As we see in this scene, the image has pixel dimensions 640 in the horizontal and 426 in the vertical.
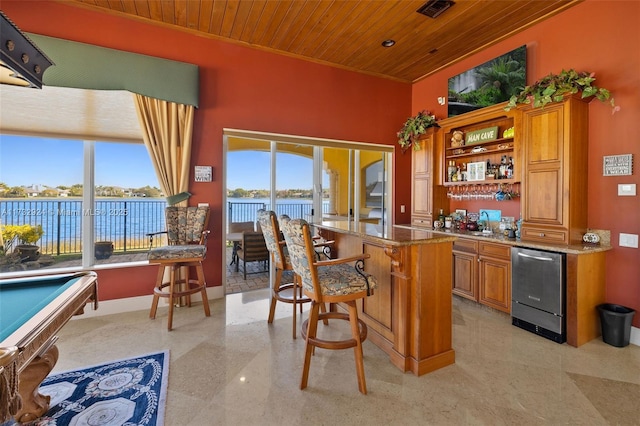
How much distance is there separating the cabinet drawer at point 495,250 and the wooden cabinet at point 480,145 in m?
0.84

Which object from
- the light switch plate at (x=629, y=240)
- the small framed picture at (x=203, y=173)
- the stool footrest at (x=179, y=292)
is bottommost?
the stool footrest at (x=179, y=292)

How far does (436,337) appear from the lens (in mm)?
2246

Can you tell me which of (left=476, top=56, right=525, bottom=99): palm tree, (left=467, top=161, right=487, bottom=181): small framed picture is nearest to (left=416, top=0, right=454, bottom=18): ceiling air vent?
(left=476, top=56, right=525, bottom=99): palm tree

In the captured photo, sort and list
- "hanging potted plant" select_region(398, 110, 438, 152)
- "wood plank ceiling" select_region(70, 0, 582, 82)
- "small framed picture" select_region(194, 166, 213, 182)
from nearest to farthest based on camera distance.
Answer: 1. "wood plank ceiling" select_region(70, 0, 582, 82)
2. "small framed picture" select_region(194, 166, 213, 182)
3. "hanging potted plant" select_region(398, 110, 438, 152)

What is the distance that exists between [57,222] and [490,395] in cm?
453

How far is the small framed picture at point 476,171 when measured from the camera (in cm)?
388

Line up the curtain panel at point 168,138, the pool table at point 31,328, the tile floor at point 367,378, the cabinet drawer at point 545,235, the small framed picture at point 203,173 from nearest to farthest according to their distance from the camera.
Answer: the pool table at point 31,328
the tile floor at point 367,378
the cabinet drawer at point 545,235
the curtain panel at point 168,138
the small framed picture at point 203,173

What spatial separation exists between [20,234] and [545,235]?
5.71m

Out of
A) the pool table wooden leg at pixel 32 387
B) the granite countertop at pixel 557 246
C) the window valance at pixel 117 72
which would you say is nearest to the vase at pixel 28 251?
the window valance at pixel 117 72

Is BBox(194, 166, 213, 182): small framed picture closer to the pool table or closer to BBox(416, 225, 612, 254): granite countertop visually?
the pool table

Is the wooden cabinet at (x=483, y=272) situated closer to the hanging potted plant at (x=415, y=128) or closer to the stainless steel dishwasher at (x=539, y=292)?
the stainless steel dishwasher at (x=539, y=292)

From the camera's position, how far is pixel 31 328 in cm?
119

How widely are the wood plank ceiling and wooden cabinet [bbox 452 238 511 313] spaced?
2616 mm

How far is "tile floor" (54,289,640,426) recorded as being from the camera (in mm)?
1771
